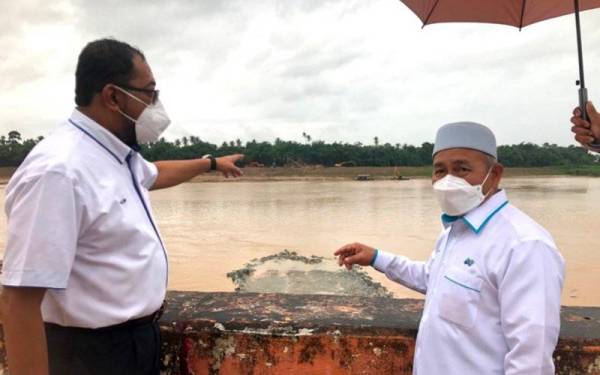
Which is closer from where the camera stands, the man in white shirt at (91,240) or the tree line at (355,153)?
the man in white shirt at (91,240)

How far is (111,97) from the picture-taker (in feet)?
5.33

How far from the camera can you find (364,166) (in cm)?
6844

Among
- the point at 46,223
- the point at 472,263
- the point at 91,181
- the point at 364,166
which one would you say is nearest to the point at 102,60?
the point at 91,181

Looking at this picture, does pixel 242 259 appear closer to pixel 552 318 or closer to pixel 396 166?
pixel 552 318

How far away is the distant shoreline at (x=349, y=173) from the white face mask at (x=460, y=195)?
175 ft

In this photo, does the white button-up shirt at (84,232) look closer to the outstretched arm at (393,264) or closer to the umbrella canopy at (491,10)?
the outstretched arm at (393,264)

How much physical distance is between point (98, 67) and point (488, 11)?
2.02m

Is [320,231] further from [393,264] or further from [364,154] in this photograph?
[364,154]

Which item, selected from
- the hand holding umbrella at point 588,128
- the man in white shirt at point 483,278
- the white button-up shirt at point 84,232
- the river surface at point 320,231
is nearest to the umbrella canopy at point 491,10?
the hand holding umbrella at point 588,128

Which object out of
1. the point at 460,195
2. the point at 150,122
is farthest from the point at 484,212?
the point at 150,122

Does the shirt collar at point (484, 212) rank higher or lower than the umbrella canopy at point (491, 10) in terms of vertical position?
lower

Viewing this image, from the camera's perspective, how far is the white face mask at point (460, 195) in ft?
5.47

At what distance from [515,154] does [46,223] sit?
233ft

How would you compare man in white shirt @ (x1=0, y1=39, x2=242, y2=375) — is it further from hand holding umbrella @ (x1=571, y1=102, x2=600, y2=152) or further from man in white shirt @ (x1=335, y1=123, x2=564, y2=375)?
hand holding umbrella @ (x1=571, y1=102, x2=600, y2=152)
